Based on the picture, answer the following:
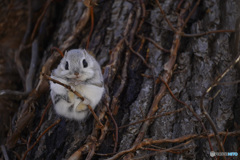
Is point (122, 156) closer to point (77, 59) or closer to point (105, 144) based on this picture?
point (105, 144)

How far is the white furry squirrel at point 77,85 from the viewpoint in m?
2.40

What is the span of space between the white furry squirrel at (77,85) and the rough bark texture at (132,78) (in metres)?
0.21

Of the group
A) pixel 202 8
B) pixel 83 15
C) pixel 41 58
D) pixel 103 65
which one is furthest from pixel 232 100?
pixel 41 58

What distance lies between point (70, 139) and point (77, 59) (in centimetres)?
80

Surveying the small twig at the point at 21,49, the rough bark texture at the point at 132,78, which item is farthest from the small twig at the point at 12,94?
the small twig at the point at 21,49

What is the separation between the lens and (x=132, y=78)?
2.88 metres

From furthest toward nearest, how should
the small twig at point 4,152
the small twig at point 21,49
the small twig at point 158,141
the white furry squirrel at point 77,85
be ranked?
the small twig at point 21,49 < the small twig at point 4,152 < the white furry squirrel at point 77,85 < the small twig at point 158,141

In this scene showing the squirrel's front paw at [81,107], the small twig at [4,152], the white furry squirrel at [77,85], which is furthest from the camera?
the small twig at [4,152]

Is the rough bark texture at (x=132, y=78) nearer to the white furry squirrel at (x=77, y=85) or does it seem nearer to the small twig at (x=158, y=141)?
the small twig at (x=158, y=141)

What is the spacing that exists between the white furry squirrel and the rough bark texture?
0.21 meters

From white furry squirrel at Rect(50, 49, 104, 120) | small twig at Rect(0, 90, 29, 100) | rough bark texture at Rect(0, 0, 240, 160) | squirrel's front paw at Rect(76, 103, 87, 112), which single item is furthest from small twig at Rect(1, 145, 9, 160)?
squirrel's front paw at Rect(76, 103, 87, 112)

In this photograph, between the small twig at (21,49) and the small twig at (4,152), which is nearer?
the small twig at (4,152)

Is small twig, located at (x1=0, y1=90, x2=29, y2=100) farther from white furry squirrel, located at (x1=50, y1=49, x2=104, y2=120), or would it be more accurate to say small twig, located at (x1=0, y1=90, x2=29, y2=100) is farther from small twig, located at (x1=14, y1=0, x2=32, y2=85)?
white furry squirrel, located at (x1=50, y1=49, x2=104, y2=120)

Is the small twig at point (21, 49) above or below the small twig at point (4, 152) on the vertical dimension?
above
